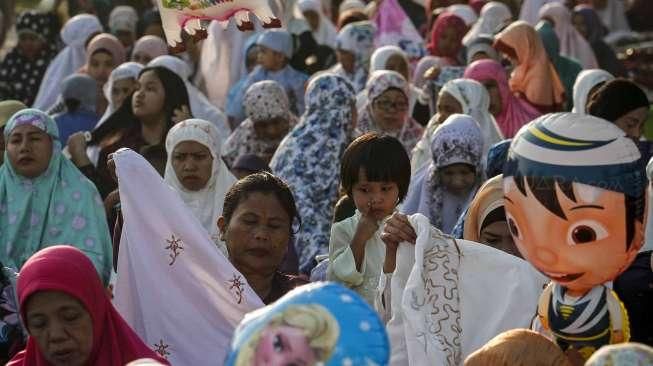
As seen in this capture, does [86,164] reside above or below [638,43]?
above

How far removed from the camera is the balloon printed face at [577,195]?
4.15 metres

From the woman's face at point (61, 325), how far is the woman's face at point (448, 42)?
905 centimetres

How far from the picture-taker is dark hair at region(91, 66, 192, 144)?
32.8 ft

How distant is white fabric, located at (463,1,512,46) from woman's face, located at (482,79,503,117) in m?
3.23

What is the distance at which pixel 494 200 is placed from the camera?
6129mm

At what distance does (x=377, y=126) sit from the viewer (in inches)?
429

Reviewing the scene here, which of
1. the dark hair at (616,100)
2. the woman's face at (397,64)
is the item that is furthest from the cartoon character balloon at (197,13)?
the woman's face at (397,64)

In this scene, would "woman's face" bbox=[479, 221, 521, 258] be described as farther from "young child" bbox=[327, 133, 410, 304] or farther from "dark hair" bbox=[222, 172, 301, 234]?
"dark hair" bbox=[222, 172, 301, 234]

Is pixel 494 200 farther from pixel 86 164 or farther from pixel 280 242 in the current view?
pixel 86 164

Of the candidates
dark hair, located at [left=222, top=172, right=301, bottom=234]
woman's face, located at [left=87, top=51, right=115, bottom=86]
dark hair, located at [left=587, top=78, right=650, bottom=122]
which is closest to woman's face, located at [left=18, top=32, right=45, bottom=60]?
woman's face, located at [left=87, top=51, right=115, bottom=86]

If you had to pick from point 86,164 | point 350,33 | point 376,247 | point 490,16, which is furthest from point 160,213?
point 490,16

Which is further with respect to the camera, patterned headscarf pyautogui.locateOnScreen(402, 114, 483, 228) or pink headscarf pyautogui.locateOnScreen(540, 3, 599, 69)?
pink headscarf pyautogui.locateOnScreen(540, 3, 599, 69)

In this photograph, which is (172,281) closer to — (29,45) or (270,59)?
(270,59)

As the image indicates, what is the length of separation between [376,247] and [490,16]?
8.74 meters
